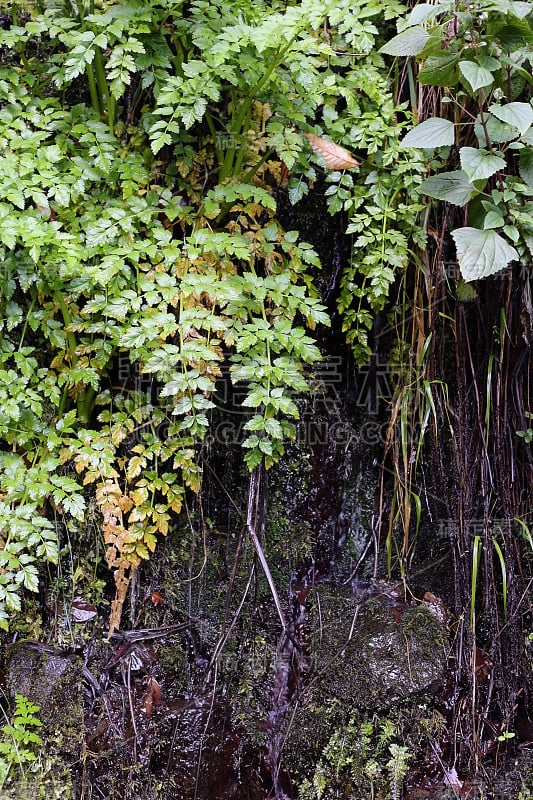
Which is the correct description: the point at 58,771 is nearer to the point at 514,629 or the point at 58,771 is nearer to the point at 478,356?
the point at 514,629

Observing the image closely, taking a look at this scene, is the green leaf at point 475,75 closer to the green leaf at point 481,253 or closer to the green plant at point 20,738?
the green leaf at point 481,253

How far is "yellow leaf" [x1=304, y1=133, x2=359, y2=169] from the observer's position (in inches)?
84.4

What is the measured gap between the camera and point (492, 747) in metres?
2.22

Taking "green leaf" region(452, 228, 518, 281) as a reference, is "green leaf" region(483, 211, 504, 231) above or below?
above

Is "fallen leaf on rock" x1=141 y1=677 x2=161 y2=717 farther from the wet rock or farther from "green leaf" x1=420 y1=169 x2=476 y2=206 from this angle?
"green leaf" x1=420 y1=169 x2=476 y2=206

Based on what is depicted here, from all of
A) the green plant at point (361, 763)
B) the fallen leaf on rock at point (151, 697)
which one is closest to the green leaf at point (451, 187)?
the green plant at point (361, 763)

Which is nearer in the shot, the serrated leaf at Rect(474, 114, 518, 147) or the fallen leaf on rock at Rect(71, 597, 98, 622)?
the serrated leaf at Rect(474, 114, 518, 147)

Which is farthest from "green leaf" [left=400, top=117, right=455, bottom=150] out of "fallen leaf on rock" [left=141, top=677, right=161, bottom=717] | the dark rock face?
"fallen leaf on rock" [left=141, top=677, right=161, bottom=717]

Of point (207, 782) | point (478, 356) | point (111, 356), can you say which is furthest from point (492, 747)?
point (111, 356)

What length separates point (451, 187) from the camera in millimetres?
2023

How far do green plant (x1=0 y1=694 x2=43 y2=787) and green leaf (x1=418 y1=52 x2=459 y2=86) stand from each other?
2.38 m

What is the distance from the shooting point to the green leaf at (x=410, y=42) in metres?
2.02

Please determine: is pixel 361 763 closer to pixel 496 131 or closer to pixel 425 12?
pixel 496 131

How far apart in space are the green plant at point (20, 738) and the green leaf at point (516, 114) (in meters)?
2.33
